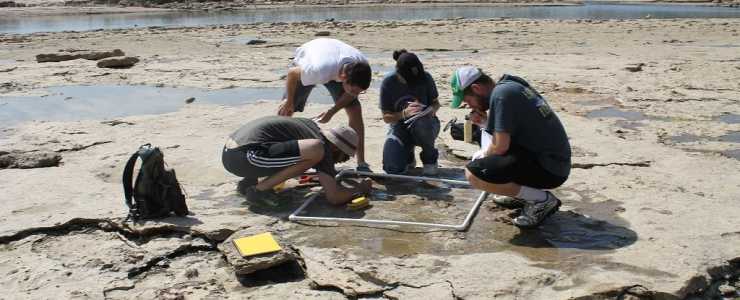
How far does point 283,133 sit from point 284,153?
17cm

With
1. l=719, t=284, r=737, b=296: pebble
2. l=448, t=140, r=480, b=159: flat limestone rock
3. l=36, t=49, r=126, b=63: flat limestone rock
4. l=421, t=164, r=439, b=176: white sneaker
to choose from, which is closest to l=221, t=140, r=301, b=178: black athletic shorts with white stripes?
l=421, t=164, r=439, b=176: white sneaker

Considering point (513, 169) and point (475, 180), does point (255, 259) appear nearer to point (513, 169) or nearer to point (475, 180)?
point (475, 180)

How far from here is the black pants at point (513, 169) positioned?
434 centimetres

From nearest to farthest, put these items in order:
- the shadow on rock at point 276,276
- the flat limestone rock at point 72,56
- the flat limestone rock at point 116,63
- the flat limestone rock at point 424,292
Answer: the flat limestone rock at point 424,292
the shadow on rock at point 276,276
the flat limestone rock at point 116,63
the flat limestone rock at point 72,56

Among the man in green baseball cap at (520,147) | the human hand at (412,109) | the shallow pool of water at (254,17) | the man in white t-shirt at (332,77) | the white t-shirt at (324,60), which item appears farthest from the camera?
the shallow pool of water at (254,17)

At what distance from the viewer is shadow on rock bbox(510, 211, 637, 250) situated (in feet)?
13.4

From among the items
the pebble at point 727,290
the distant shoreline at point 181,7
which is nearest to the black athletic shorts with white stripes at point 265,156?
the pebble at point 727,290

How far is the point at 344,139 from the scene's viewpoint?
4.90m

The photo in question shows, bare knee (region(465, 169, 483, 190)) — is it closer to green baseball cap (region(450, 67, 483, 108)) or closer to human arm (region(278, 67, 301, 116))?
green baseball cap (region(450, 67, 483, 108))

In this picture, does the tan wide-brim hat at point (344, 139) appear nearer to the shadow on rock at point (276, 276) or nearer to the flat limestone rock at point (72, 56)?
the shadow on rock at point (276, 276)

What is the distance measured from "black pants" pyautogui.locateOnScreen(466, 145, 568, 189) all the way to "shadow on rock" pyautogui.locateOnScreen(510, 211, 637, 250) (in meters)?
0.27

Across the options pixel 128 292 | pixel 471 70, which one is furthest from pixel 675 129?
pixel 128 292

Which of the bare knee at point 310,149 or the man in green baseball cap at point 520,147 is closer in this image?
the man in green baseball cap at point 520,147

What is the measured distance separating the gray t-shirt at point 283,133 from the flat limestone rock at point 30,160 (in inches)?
79.1
